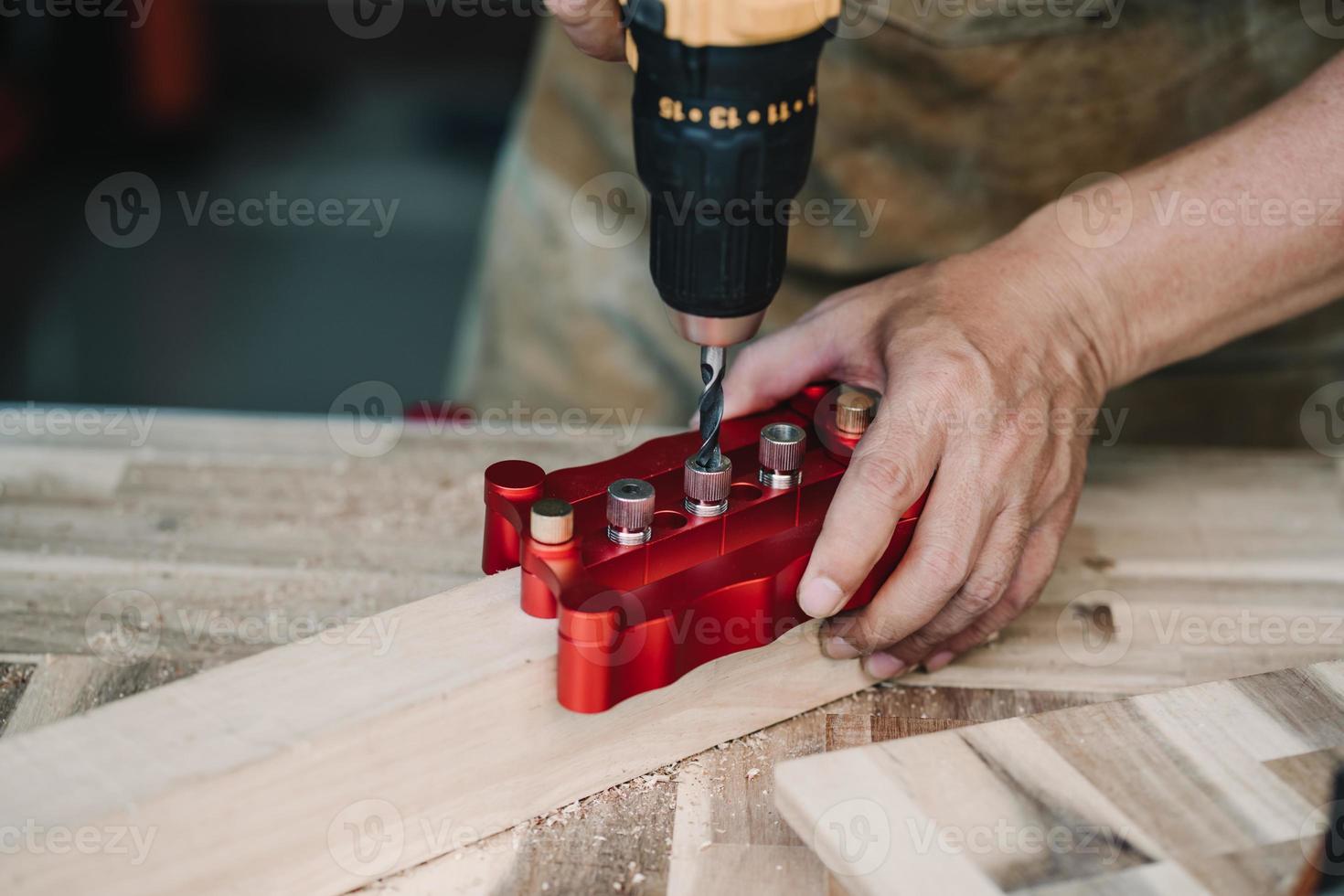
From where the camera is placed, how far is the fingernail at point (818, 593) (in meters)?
1.04

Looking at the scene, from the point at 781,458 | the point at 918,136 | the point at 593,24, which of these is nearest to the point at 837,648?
the point at 781,458

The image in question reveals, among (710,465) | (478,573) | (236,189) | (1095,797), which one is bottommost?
(236,189)

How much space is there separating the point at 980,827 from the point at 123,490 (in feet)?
3.15

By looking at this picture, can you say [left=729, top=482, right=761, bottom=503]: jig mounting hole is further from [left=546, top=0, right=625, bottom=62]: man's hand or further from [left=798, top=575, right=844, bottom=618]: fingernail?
[left=546, top=0, right=625, bottom=62]: man's hand

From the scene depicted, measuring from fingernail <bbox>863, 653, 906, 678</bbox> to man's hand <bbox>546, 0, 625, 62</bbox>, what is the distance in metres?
0.57

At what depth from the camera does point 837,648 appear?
1.12m

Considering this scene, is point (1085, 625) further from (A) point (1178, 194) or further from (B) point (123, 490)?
(B) point (123, 490)

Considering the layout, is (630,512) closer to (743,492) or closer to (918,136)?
(743,492)

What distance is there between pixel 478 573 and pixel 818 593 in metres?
0.39

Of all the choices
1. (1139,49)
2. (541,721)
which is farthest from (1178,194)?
(541,721)

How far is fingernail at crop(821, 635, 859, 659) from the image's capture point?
44.1 inches

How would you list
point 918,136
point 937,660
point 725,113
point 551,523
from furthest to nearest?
point 918,136, point 937,660, point 551,523, point 725,113

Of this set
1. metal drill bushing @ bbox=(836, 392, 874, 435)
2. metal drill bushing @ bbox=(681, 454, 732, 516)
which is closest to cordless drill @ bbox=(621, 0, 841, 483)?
metal drill bushing @ bbox=(681, 454, 732, 516)

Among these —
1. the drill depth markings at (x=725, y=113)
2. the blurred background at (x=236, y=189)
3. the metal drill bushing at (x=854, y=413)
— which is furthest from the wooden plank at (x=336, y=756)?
the blurred background at (x=236, y=189)
